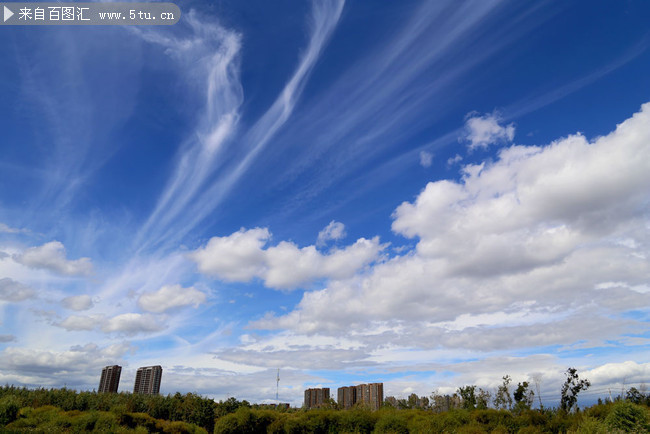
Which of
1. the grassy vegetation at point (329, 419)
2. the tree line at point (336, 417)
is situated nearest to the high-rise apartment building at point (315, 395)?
the tree line at point (336, 417)

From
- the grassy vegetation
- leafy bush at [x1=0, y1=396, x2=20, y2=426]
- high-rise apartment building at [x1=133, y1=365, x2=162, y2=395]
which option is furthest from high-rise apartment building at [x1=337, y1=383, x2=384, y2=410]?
leafy bush at [x1=0, y1=396, x2=20, y2=426]

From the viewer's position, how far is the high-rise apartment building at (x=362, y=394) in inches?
3032

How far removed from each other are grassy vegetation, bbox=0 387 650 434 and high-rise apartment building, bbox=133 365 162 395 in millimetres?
Answer: 34353

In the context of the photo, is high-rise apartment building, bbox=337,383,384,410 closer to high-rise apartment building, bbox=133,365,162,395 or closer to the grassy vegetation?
high-rise apartment building, bbox=133,365,162,395

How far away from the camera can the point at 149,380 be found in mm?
70938

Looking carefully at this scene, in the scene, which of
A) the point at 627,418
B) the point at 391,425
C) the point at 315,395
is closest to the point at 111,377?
the point at 315,395

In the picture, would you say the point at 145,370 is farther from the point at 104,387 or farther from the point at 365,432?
the point at 365,432

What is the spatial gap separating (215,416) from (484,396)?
88.9 feet

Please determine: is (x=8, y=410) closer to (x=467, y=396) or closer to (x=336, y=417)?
(x=336, y=417)

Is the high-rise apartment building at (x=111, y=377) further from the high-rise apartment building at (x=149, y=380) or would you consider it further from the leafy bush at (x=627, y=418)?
the leafy bush at (x=627, y=418)

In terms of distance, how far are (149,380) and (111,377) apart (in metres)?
6.75

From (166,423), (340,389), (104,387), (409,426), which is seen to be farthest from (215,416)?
(340,389)

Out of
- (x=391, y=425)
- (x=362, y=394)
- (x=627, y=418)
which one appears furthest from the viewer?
(x=362, y=394)

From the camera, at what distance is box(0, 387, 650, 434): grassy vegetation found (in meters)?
22.7
